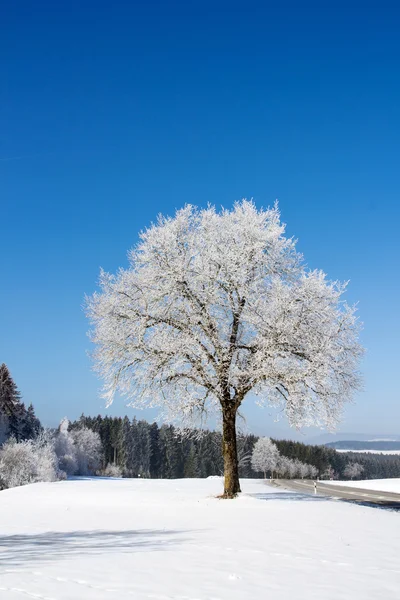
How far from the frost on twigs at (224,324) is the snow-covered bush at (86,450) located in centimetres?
7325

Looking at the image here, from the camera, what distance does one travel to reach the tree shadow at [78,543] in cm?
906

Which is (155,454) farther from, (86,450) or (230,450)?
(230,450)

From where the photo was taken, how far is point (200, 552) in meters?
9.50

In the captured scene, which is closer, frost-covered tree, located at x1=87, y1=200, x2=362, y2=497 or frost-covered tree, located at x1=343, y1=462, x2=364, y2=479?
frost-covered tree, located at x1=87, y1=200, x2=362, y2=497

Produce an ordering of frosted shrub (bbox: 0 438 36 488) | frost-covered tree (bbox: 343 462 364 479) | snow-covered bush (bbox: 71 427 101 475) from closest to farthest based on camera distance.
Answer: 1. frosted shrub (bbox: 0 438 36 488)
2. snow-covered bush (bbox: 71 427 101 475)
3. frost-covered tree (bbox: 343 462 364 479)

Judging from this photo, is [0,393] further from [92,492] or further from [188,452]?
[188,452]

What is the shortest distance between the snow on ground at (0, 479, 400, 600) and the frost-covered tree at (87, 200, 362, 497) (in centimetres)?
386

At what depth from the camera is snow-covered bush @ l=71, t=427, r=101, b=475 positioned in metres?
89.4

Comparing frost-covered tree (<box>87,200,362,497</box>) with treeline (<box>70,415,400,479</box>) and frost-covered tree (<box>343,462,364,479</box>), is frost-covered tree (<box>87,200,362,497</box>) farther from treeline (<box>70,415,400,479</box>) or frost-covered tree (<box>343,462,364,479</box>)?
frost-covered tree (<box>343,462,364,479</box>)

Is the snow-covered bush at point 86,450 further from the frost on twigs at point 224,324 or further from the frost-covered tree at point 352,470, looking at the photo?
the frost-covered tree at point 352,470

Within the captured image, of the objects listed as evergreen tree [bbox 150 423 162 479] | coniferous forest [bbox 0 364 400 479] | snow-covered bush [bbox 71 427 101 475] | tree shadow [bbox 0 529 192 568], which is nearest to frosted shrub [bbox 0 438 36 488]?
snow-covered bush [bbox 71 427 101 475]

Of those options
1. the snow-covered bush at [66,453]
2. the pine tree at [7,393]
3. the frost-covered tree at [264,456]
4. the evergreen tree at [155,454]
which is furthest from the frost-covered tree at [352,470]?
the pine tree at [7,393]

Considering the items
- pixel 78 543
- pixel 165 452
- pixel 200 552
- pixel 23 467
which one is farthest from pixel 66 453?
→ pixel 200 552

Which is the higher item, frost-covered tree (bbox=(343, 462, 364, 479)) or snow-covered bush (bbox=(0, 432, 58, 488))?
snow-covered bush (bbox=(0, 432, 58, 488))
